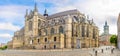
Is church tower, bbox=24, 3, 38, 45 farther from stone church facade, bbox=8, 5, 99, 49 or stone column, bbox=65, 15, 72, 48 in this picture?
stone column, bbox=65, 15, 72, 48

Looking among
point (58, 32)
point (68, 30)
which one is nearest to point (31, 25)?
point (58, 32)

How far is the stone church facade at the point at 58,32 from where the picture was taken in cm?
7069

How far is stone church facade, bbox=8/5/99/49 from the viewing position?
70.7 metres

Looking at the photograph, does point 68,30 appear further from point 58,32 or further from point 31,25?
point 31,25

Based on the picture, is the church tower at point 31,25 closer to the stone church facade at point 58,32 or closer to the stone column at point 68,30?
the stone church facade at point 58,32

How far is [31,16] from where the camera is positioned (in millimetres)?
87062

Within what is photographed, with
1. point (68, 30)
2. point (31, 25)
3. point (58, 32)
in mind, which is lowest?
point (58, 32)

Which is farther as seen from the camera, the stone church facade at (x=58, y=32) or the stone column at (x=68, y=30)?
the stone church facade at (x=58, y=32)

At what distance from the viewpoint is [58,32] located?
74.9m

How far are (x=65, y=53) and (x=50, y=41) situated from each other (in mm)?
28019

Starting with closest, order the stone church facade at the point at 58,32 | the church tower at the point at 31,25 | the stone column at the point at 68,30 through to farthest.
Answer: the stone column at the point at 68,30 → the stone church facade at the point at 58,32 → the church tower at the point at 31,25

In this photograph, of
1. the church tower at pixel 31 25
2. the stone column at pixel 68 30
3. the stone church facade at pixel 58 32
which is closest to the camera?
the stone column at pixel 68 30

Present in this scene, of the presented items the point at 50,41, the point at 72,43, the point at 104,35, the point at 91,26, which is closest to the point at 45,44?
the point at 50,41

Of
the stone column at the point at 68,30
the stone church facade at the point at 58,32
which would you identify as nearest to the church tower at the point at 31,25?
the stone church facade at the point at 58,32
